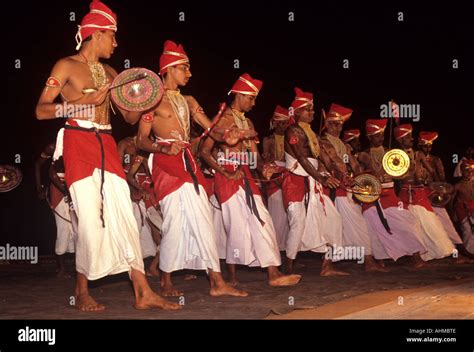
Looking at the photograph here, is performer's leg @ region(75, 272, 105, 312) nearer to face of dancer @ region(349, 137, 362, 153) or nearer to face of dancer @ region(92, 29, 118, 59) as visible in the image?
face of dancer @ region(92, 29, 118, 59)

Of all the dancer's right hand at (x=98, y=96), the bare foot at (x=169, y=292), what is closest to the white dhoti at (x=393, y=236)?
the bare foot at (x=169, y=292)

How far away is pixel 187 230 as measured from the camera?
683 centimetres

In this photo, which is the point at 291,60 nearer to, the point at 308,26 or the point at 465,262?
the point at 308,26

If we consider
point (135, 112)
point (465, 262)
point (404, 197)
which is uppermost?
point (135, 112)

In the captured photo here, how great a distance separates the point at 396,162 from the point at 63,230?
157 inches

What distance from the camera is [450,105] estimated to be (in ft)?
52.5

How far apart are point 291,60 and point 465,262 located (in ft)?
18.0

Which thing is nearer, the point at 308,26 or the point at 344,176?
the point at 344,176

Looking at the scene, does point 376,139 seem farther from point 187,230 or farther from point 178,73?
point 187,230

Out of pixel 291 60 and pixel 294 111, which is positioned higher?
pixel 291 60

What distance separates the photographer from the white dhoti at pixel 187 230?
6730 mm
